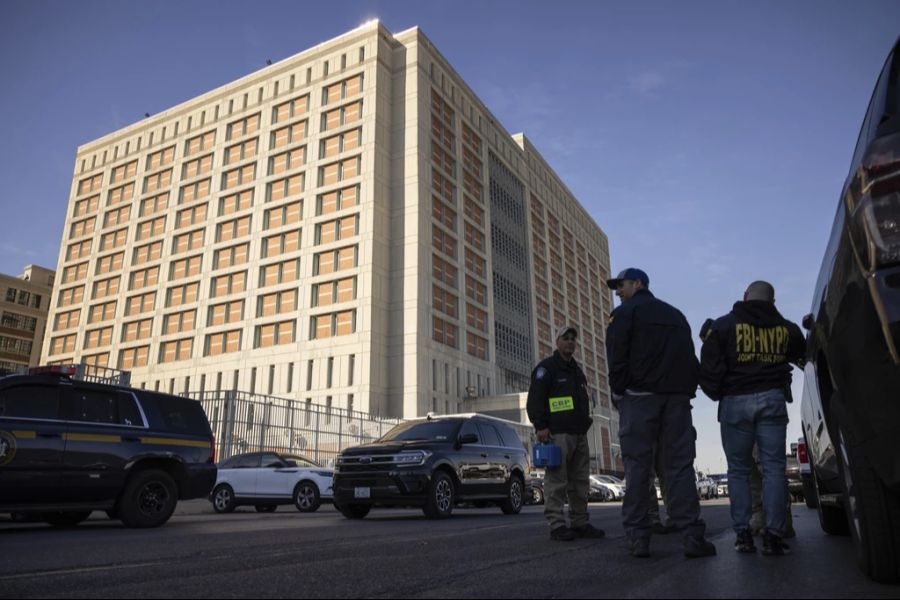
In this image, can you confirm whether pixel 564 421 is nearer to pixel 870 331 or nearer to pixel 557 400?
pixel 557 400

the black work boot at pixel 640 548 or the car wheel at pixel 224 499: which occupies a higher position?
the car wheel at pixel 224 499

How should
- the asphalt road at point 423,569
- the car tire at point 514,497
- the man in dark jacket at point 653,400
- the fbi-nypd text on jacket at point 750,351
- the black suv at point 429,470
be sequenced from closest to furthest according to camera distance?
1. the asphalt road at point 423,569
2. the man in dark jacket at point 653,400
3. the fbi-nypd text on jacket at point 750,351
4. the black suv at point 429,470
5. the car tire at point 514,497

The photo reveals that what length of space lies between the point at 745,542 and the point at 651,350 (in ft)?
4.76

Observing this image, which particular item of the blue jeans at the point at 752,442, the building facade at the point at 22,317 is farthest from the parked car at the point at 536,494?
the building facade at the point at 22,317

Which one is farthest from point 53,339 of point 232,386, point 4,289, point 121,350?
point 232,386

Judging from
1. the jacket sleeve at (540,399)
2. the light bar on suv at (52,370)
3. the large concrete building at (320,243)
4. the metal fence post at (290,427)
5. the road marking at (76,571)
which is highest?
the large concrete building at (320,243)

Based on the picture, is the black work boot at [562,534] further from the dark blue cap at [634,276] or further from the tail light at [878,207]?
the tail light at [878,207]

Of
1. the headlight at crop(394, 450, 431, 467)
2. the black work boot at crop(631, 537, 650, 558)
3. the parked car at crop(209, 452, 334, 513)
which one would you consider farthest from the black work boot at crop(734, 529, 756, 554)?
the parked car at crop(209, 452, 334, 513)

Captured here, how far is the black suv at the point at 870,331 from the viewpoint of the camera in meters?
2.32

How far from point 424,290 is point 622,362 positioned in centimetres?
4497

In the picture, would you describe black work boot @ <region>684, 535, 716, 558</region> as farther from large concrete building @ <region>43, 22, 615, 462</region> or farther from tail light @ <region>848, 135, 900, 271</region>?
large concrete building @ <region>43, 22, 615, 462</region>

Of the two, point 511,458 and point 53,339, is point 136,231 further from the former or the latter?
point 511,458

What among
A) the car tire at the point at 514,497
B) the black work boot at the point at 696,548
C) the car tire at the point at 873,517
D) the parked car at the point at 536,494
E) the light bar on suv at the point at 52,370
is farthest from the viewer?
the parked car at the point at 536,494

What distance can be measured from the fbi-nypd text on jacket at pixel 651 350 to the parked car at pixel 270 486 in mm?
11971
